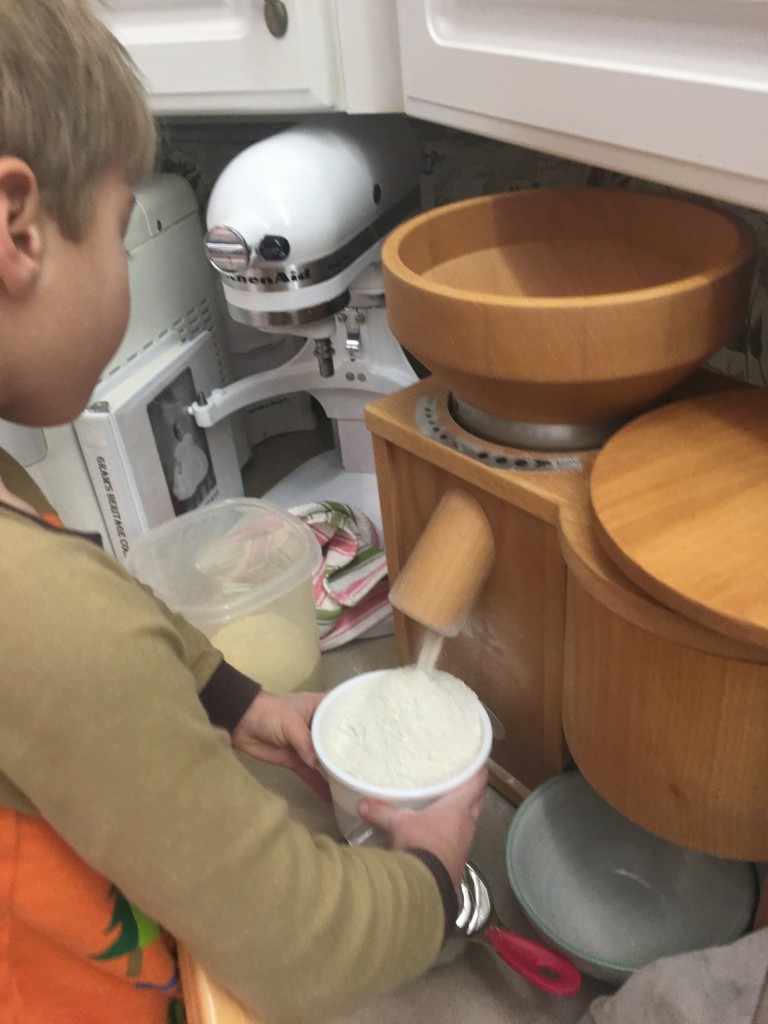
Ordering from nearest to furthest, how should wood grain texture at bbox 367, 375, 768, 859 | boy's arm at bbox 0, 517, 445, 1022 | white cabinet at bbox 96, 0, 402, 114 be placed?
boy's arm at bbox 0, 517, 445, 1022 < wood grain texture at bbox 367, 375, 768, 859 < white cabinet at bbox 96, 0, 402, 114

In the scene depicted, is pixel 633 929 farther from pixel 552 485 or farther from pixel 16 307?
pixel 16 307

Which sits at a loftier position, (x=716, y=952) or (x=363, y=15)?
(x=363, y=15)

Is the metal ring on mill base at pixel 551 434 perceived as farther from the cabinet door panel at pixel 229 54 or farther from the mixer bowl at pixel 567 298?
the cabinet door panel at pixel 229 54

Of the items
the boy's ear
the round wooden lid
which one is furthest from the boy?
the round wooden lid

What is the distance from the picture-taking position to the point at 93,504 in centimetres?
97

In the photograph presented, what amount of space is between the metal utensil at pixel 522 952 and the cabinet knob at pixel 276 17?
760mm

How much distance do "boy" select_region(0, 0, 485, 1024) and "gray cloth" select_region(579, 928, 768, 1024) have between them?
13cm

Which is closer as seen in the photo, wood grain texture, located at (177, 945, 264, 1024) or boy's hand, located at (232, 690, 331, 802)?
wood grain texture, located at (177, 945, 264, 1024)

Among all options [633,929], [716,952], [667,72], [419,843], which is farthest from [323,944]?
[667,72]

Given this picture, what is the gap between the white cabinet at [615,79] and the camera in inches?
18.2

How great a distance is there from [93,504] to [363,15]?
576mm

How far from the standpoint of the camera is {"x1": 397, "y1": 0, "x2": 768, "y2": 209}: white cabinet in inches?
18.2

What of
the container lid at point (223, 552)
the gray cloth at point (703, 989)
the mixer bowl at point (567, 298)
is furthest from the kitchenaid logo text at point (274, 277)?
the gray cloth at point (703, 989)

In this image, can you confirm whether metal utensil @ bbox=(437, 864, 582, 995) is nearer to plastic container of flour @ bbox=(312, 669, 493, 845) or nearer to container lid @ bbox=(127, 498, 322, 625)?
plastic container of flour @ bbox=(312, 669, 493, 845)
